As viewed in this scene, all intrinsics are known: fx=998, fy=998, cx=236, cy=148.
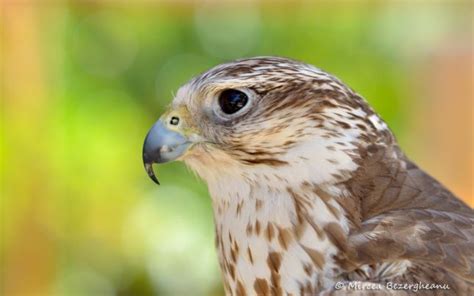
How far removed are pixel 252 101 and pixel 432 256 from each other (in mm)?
764

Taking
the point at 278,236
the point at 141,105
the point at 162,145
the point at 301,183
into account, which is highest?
the point at 162,145

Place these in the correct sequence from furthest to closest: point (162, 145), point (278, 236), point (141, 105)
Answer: point (141, 105)
point (162, 145)
point (278, 236)

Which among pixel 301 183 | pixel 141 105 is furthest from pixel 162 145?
pixel 141 105

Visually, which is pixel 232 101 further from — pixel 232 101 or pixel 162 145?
pixel 162 145

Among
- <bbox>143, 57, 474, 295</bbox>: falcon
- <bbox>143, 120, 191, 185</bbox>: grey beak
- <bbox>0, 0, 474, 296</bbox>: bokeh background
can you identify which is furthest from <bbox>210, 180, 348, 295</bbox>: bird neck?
<bbox>0, 0, 474, 296</bbox>: bokeh background

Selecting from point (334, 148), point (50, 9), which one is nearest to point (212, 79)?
point (334, 148)

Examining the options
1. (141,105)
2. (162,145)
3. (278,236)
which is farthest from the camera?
(141,105)

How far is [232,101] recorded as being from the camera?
3148 mm

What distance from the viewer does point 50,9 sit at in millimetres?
5969

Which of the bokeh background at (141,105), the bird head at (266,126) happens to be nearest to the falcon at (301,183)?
the bird head at (266,126)

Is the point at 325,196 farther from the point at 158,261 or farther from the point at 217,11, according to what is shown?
the point at 158,261

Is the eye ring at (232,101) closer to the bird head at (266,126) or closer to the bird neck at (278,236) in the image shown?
the bird head at (266,126)

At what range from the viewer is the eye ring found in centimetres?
312

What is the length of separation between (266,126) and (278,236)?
1.20 feet
